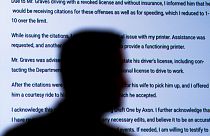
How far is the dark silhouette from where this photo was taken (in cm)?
260

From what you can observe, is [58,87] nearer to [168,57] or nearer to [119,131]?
[119,131]

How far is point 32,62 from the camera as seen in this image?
2.64 m

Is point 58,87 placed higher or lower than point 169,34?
lower

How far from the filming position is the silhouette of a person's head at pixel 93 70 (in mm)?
2639

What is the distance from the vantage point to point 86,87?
2643 millimetres

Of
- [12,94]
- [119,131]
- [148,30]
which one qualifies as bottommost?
[119,131]

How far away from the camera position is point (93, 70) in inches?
104

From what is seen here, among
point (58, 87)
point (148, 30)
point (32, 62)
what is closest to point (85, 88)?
point (58, 87)

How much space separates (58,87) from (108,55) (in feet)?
1.11

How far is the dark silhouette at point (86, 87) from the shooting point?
8.54 ft

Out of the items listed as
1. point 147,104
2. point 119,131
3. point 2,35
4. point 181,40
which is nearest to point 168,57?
point 181,40

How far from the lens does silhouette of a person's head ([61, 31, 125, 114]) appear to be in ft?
8.66

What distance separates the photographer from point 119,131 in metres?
2.63

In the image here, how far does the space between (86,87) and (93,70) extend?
10 cm
